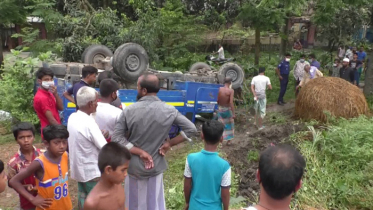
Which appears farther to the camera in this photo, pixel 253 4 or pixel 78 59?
pixel 253 4

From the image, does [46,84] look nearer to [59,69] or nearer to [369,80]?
[59,69]

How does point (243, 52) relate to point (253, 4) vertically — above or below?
below

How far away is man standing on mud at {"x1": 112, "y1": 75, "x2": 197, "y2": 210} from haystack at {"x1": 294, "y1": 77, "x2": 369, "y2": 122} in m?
5.39

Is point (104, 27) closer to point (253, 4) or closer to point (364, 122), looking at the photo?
point (253, 4)

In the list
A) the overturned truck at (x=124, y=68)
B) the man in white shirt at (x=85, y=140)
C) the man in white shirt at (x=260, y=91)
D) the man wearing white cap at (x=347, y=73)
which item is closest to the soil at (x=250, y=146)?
the man in white shirt at (x=260, y=91)

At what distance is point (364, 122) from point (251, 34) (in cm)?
1662

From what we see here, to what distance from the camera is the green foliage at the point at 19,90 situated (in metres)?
7.57

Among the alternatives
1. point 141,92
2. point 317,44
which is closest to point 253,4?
point 141,92

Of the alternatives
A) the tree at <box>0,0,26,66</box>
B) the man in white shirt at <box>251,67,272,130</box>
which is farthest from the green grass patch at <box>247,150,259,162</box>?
the tree at <box>0,0,26,66</box>

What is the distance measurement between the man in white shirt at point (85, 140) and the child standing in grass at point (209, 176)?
2.91 feet

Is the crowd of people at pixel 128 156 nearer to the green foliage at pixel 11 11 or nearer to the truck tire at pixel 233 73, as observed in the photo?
the truck tire at pixel 233 73

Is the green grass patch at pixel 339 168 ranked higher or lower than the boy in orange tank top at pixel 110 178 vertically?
lower

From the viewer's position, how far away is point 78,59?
940 cm

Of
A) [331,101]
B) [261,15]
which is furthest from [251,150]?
[261,15]
